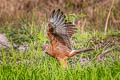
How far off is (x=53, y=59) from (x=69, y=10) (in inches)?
198

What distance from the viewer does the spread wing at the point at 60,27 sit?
6395 millimetres

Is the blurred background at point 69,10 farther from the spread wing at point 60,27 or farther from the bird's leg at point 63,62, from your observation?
the bird's leg at point 63,62

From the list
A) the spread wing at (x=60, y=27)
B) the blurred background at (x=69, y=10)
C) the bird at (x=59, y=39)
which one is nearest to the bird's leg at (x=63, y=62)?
the bird at (x=59, y=39)

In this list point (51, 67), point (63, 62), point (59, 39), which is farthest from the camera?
point (59, 39)

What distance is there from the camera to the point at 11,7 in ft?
38.6

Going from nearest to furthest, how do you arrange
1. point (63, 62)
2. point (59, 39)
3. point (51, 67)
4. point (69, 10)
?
1. point (51, 67)
2. point (63, 62)
3. point (59, 39)
4. point (69, 10)

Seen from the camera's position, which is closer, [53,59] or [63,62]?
[63,62]

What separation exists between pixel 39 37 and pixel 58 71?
1.68 m

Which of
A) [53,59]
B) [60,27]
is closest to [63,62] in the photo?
[53,59]

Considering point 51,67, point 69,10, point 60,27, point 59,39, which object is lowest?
point 51,67

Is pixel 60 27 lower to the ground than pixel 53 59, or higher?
higher

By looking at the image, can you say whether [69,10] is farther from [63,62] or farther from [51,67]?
[51,67]

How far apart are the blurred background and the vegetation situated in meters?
0.03

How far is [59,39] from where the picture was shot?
6.67 meters
